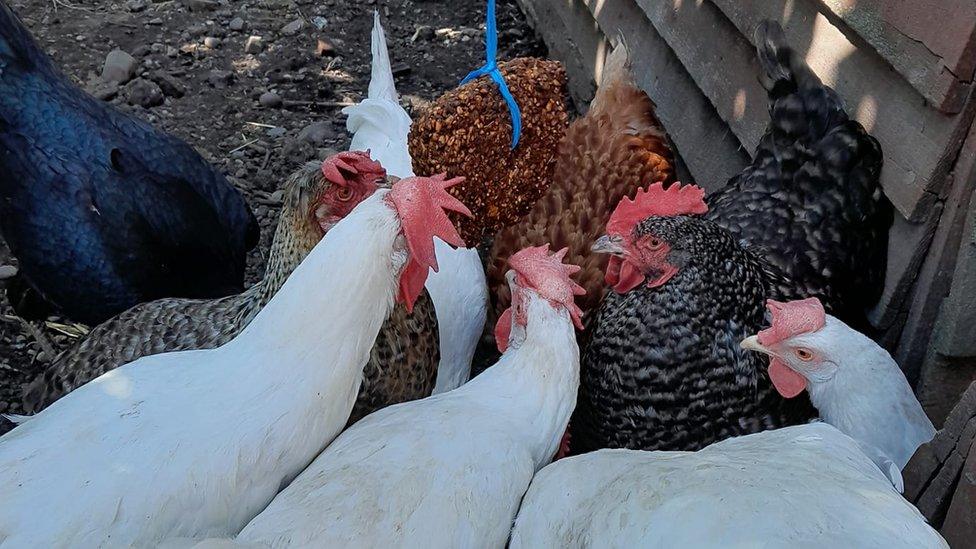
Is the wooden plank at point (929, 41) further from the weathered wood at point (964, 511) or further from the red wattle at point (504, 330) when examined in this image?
the red wattle at point (504, 330)

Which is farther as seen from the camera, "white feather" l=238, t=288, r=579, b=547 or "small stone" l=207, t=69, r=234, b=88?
"small stone" l=207, t=69, r=234, b=88

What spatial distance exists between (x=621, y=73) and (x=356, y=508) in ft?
6.59

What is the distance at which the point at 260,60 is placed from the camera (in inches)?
171

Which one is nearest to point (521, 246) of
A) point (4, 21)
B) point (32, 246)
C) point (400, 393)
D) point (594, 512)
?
point (400, 393)

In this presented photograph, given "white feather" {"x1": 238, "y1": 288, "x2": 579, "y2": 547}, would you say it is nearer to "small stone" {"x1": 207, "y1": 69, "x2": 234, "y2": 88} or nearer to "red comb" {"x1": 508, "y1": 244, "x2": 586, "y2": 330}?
"red comb" {"x1": 508, "y1": 244, "x2": 586, "y2": 330}

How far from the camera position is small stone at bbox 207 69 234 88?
4.12 meters

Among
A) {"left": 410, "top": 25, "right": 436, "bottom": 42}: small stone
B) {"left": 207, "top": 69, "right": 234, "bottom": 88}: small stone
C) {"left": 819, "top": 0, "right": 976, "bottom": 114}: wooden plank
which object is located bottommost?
{"left": 207, "top": 69, "right": 234, "bottom": 88}: small stone

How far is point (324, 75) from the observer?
4.23 meters

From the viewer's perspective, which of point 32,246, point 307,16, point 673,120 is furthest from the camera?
point 307,16

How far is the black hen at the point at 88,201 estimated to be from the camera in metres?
2.37

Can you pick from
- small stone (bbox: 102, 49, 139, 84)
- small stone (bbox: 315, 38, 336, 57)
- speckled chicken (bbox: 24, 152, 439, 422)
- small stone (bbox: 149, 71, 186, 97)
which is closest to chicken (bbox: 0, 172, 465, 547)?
speckled chicken (bbox: 24, 152, 439, 422)

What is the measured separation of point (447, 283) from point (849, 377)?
113cm

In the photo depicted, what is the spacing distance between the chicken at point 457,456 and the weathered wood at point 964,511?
0.76 m

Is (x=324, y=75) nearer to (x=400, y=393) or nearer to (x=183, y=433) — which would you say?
(x=400, y=393)
